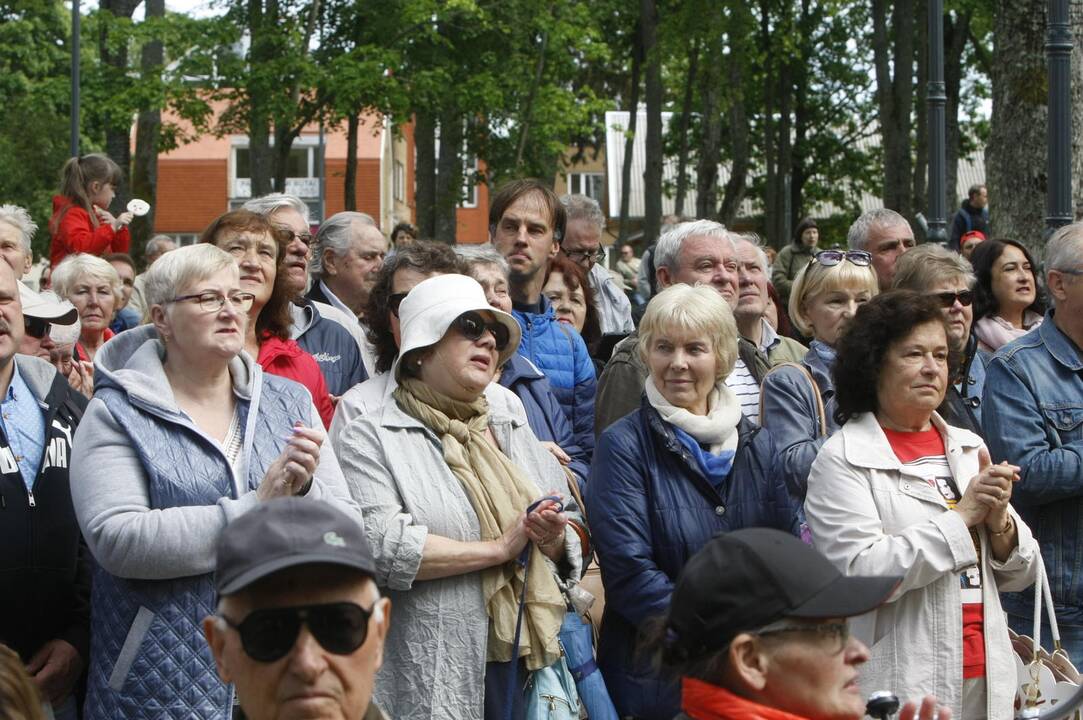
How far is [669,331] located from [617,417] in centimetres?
75

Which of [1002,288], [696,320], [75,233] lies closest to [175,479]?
[696,320]

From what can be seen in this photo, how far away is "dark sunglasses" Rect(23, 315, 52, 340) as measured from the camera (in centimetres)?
576

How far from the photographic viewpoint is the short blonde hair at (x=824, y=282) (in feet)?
21.3

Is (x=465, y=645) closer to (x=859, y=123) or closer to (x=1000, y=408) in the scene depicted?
(x=1000, y=408)

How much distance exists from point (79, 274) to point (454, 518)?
424cm

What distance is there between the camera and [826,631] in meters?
3.20

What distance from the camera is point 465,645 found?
4.89 m

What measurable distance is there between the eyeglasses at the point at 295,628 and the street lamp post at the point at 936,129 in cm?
1069

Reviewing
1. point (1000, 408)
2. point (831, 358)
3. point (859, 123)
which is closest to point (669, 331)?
point (831, 358)

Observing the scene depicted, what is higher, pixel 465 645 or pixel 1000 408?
pixel 1000 408

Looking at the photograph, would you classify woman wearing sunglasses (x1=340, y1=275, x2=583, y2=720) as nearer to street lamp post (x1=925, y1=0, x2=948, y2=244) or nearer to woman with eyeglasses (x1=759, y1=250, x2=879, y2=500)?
woman with eyeglasses (x1=759, y1=250, x2=879, y2=500)

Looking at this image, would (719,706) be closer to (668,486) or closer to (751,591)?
(751,591)

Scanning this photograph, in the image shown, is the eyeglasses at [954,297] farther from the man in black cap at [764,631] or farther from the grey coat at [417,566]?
the man in black cap at [764,631]

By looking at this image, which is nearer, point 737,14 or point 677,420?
point 677,420
